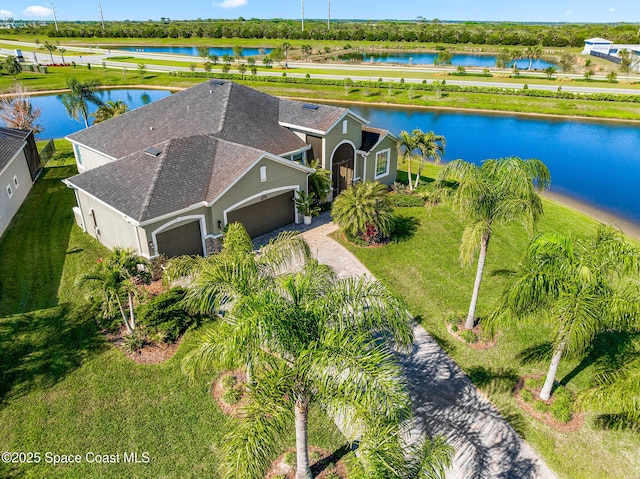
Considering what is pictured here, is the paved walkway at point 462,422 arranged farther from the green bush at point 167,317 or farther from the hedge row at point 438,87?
the hedge row at point 438,87

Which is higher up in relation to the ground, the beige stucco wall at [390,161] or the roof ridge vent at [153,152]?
the roof ridge vent at [153,152]

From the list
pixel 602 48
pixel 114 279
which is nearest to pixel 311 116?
pixel 114 279

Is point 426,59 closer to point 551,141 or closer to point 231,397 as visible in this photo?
point 551,141

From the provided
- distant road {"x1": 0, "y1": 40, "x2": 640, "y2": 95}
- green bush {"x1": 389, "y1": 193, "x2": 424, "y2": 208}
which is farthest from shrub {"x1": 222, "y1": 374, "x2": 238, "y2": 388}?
distant road {"x1": 0, "y1": 40, "x2": 640, "y2": 95}

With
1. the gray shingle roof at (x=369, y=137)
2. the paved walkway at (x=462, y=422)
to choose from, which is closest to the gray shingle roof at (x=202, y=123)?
the gray shingle roof at (x=369, y=137)

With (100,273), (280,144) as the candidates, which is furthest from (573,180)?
(100,273)

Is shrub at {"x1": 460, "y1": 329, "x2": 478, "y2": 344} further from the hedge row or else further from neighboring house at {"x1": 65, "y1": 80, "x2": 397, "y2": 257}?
the hedge row

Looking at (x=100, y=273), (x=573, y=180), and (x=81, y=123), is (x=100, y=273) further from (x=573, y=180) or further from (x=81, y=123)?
(x=81, y=123)
